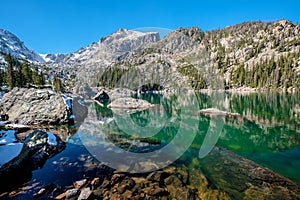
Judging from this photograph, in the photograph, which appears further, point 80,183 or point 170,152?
point 170,152

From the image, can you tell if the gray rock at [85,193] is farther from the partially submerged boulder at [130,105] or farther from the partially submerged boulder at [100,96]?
the partially submerged boulder at [100,96]

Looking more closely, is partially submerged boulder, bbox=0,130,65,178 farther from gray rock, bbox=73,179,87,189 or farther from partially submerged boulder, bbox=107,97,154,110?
partially submerged boulder, bbox=107,97,154,110

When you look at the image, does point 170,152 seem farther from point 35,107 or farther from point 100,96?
point 100,96

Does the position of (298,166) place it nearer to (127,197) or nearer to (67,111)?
(127,197)

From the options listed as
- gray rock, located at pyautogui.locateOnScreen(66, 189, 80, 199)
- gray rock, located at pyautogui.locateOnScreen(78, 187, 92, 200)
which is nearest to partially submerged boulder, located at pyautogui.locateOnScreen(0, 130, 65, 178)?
gray rock, located at pyautogui.locateOnScreen(66, 189, 80, 199)

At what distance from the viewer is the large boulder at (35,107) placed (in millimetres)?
19734

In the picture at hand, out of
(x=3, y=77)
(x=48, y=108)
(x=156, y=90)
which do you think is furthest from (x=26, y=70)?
(x=156, y=90)

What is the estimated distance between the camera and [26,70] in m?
56.6

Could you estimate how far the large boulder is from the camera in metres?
19.7

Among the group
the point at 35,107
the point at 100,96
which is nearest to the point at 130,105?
the point at 35,107

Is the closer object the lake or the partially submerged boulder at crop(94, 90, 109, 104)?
the lake

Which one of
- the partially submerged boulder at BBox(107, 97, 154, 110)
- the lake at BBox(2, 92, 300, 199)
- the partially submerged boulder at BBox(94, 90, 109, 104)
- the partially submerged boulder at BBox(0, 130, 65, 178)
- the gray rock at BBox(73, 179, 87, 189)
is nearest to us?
the gray rock at BBox(73, 179, 87, 189)

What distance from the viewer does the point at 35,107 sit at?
20484mm

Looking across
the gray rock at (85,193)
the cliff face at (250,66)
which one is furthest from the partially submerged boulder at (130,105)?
the cliff face at (250,66)
